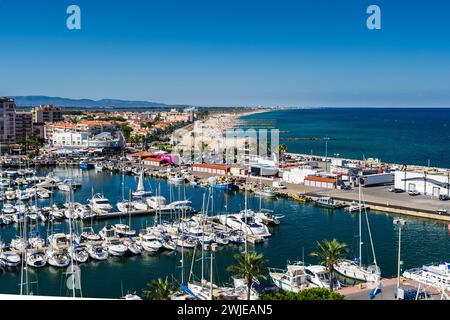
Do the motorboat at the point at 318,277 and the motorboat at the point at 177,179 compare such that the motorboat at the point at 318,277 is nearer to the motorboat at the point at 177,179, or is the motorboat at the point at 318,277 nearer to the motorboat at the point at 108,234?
the motorboat at the point at 108,234

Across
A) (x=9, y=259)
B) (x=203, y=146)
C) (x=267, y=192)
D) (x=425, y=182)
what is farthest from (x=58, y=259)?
(x=203, y=146)

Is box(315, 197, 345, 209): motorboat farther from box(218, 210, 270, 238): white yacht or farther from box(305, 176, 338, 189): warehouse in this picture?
box(218, 210, 270, 238): white yacht

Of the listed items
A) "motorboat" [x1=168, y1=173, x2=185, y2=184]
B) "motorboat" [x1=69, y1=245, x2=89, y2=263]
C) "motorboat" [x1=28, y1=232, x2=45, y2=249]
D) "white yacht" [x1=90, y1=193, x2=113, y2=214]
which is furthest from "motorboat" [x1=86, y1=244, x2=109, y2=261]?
"motorboat" [x1=168, y1=173, x2=185, y2=184]

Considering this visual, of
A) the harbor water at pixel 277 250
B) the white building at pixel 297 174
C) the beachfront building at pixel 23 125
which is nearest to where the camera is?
the harbor water at pixel 277 250

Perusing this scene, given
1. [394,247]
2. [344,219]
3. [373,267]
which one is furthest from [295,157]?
[373,267]

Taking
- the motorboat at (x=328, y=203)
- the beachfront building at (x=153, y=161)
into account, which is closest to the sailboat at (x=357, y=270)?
the motorboat at (x=328, y=203)
